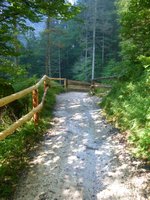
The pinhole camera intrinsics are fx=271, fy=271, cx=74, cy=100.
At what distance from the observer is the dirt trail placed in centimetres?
463

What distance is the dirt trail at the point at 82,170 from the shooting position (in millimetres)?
4629

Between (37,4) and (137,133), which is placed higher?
(37,4)

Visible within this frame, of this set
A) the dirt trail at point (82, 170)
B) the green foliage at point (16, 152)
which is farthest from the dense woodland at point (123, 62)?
the dirt trail at point (82, 170)

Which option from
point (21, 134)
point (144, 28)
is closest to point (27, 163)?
point (21, 134)

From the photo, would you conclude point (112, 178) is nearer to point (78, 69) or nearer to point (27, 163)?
point (27, 163)

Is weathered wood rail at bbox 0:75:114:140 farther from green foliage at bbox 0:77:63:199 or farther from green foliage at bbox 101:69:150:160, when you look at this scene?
green foliage at bbox 101:69:150:160

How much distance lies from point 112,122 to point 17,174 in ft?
14.3

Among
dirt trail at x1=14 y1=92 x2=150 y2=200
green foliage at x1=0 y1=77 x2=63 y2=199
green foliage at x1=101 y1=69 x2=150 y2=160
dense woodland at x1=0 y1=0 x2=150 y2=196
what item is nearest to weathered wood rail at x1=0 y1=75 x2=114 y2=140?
green foliage at x1=0 y1=77 x2=63 y2=199

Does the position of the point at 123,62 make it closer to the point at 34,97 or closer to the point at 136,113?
the point at 136,113

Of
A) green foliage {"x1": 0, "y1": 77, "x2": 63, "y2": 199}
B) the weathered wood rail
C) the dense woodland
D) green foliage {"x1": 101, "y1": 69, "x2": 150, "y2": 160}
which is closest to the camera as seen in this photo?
green foliage {"x1": 0, "y1": 77, "x2": 63, "y2": 199}

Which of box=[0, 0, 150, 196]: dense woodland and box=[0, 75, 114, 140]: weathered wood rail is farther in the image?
box=[0, 0, 150, 196]: dense woodland

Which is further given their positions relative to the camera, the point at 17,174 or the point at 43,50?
the point at 43,50

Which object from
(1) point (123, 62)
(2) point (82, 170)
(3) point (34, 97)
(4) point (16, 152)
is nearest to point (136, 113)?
(2) point (82, 170)

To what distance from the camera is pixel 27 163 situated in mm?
5781
